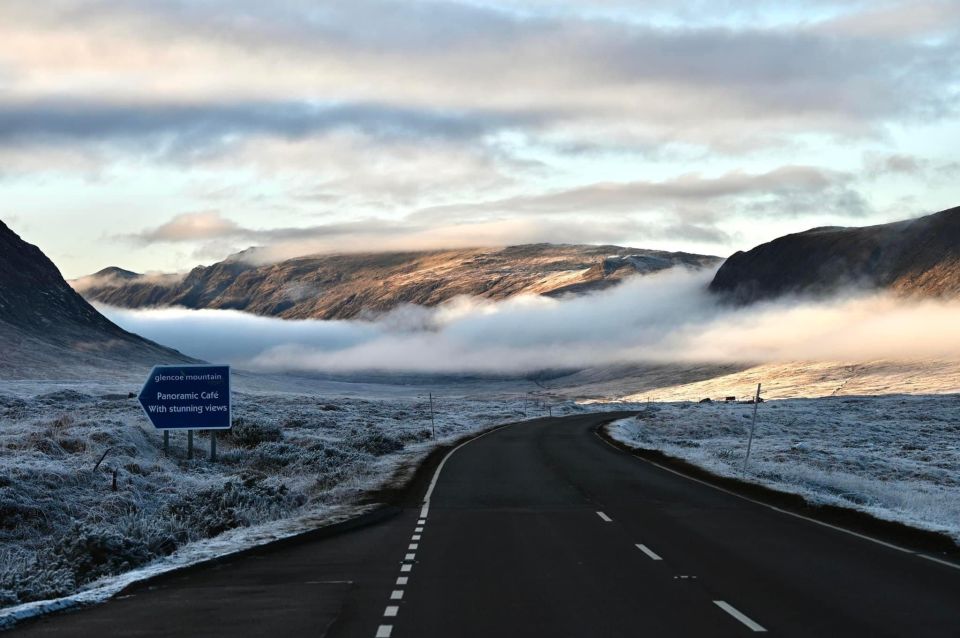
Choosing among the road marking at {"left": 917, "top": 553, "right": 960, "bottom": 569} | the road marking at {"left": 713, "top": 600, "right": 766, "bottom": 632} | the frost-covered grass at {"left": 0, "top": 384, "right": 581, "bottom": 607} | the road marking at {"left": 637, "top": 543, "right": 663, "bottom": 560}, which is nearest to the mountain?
the frost-covered grass at {"left": 0, "top": 384, "right": 581, "bottom": 607}

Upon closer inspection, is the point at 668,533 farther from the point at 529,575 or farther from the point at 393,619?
the point at 393,619

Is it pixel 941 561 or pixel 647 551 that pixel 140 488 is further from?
pixel 941 561

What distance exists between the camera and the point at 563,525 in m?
20.5

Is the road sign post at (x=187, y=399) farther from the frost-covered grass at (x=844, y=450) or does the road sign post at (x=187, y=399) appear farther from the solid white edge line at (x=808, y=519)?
the frost-covered grass at (x=844, y=450)

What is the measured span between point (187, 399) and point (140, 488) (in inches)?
263

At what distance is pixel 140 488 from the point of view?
87.4ft

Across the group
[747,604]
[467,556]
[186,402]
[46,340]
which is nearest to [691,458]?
[186,402]

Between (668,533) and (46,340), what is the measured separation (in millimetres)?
150991

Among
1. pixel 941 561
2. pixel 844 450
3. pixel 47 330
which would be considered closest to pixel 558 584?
pixel 941 561

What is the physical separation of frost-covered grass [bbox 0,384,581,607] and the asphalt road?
190cm

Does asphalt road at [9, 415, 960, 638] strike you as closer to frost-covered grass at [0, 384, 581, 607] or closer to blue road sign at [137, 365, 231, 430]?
frost-covered grass at [0, 384, 581, 607]

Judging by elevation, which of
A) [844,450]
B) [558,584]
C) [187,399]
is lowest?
[844,450]

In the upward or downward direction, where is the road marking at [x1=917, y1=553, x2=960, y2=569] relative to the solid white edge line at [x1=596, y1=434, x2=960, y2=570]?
upward

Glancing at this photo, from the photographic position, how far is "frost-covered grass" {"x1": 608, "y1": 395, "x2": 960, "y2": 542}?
26859 mm
